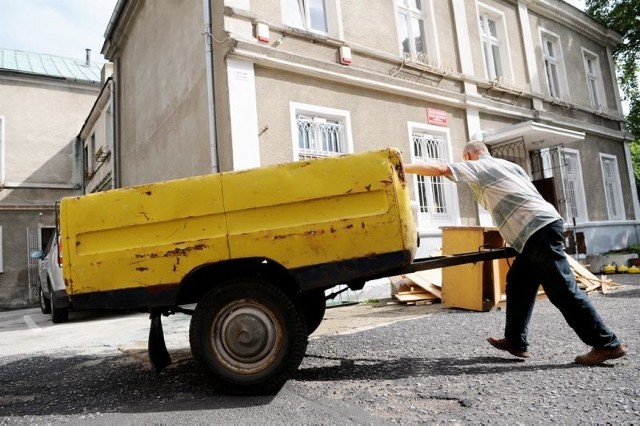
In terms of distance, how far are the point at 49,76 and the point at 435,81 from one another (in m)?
15.9

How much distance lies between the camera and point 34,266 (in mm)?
16531

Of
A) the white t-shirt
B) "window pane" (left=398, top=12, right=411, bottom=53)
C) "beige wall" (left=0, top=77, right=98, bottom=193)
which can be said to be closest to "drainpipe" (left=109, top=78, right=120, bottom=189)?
"beige wall" (left=0, top=77, right=98, bottom=193)

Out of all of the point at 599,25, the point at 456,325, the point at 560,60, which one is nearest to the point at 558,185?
the point at 560,60

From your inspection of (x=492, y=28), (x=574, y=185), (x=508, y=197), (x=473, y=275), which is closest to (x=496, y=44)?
(x=492, y=28)

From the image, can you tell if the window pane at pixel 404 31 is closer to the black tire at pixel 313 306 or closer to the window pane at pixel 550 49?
the window pane at pixel 550 49

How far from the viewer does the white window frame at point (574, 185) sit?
1305 centimetres

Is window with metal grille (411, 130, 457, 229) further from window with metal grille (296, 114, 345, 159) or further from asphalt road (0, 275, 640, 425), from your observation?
asphalt road (0, 275, 640, 425)

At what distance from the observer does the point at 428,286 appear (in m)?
7.03

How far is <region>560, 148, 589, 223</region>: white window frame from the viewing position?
1305 centimetres

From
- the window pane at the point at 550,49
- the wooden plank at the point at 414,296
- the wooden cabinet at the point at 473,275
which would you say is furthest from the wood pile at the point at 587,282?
the window pane at the point at 550,49

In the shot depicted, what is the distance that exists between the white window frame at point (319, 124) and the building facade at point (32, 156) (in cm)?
1382

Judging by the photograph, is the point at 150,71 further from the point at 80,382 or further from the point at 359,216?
the point at 359,216

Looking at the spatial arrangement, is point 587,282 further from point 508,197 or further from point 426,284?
point 508,197

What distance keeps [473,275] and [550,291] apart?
2829 mm
